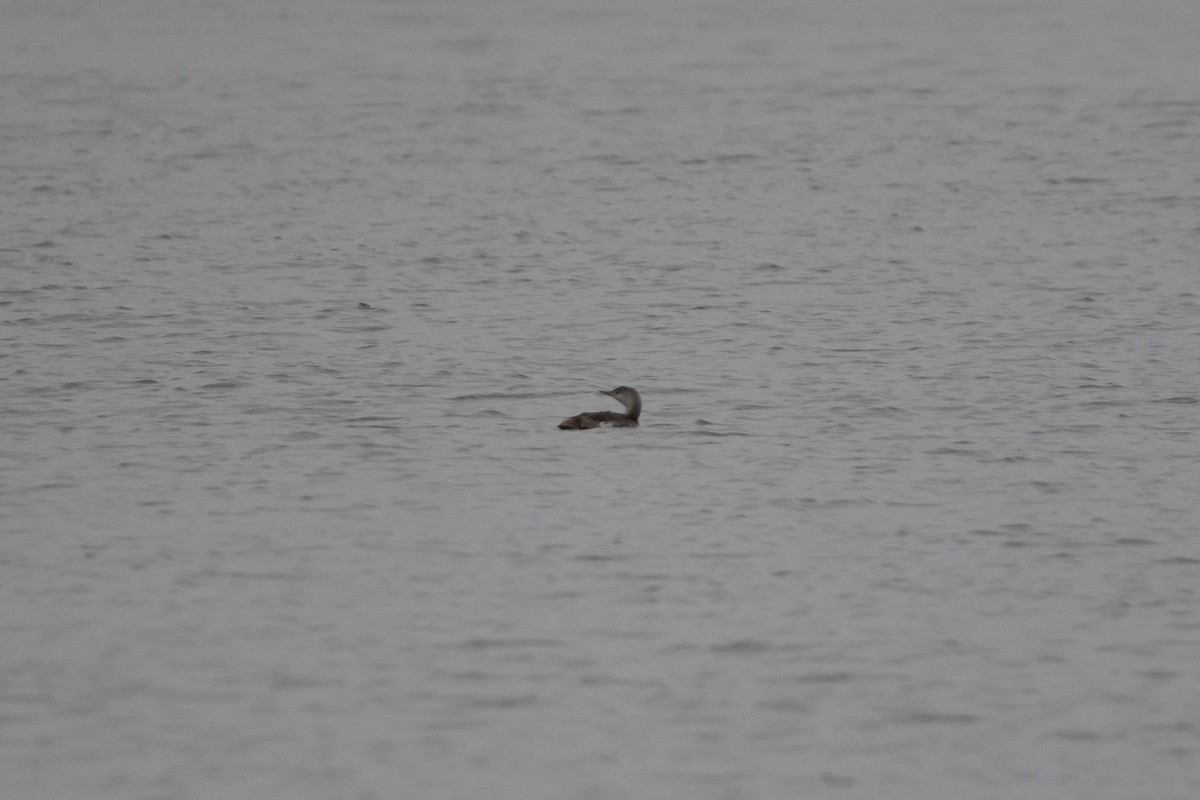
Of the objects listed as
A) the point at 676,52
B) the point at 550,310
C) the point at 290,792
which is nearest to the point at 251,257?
the point at 550,310

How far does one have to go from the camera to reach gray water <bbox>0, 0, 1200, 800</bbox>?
9.83 metres

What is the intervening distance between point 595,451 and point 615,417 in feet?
1.97

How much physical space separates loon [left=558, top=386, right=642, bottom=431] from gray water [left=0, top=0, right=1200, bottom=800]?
0.18m

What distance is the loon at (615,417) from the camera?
16.0 m

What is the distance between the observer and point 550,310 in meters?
21.6

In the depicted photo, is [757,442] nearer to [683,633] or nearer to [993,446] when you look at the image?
[993,446]

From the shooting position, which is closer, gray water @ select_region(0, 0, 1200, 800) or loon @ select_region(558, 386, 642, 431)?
gray water @ select_region(0, 0, 1200, 800)

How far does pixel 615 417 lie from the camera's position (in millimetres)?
16062

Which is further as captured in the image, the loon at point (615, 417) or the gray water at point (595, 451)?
the loon at point (615, 417)

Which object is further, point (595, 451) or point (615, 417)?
point (615, 417)

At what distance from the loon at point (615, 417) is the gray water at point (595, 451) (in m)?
0.18

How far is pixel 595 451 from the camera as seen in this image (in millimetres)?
15539

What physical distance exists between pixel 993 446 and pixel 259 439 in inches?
221

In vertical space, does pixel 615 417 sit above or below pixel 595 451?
above
